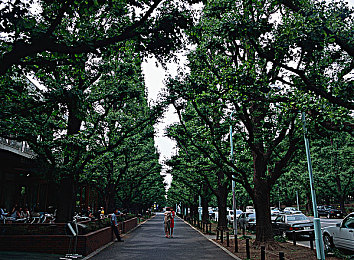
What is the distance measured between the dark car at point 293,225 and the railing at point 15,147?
17.8m

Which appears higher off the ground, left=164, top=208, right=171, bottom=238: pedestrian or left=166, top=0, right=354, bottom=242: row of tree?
left=166, top=0, right=354, bottom=242: row of tree

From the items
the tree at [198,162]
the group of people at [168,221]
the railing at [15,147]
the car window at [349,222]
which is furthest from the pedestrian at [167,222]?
the car window at [349,222]

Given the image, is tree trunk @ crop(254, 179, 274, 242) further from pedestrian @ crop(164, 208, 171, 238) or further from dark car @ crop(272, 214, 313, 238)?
pedestrian @ crop(164, 208, 171, 238)

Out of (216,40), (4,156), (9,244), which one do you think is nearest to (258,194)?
(216,40)

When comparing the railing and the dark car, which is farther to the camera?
the railing

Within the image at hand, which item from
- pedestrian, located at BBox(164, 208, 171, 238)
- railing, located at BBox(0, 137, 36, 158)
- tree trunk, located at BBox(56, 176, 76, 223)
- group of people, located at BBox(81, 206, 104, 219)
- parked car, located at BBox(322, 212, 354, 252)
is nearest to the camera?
parked car, located at BBox(322, 212, 354, 252)

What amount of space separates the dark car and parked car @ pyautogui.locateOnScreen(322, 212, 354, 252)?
17.0 ft

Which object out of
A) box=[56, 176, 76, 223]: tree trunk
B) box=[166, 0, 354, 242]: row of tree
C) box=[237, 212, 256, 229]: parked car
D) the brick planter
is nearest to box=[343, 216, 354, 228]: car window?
box=[166, 0, 354, 242]: row of tree

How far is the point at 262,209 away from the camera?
1480cm

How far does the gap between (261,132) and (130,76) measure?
7.20 meters

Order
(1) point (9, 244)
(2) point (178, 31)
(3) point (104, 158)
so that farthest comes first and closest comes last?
1. (3) point (104, 158)
2. (1) point (9, 244)
3. (2) point (178, 31)

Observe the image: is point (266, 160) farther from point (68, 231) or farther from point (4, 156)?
point (4, 156)

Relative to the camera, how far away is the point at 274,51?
955 centimetres

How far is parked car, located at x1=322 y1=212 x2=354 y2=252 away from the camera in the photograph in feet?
37.2
